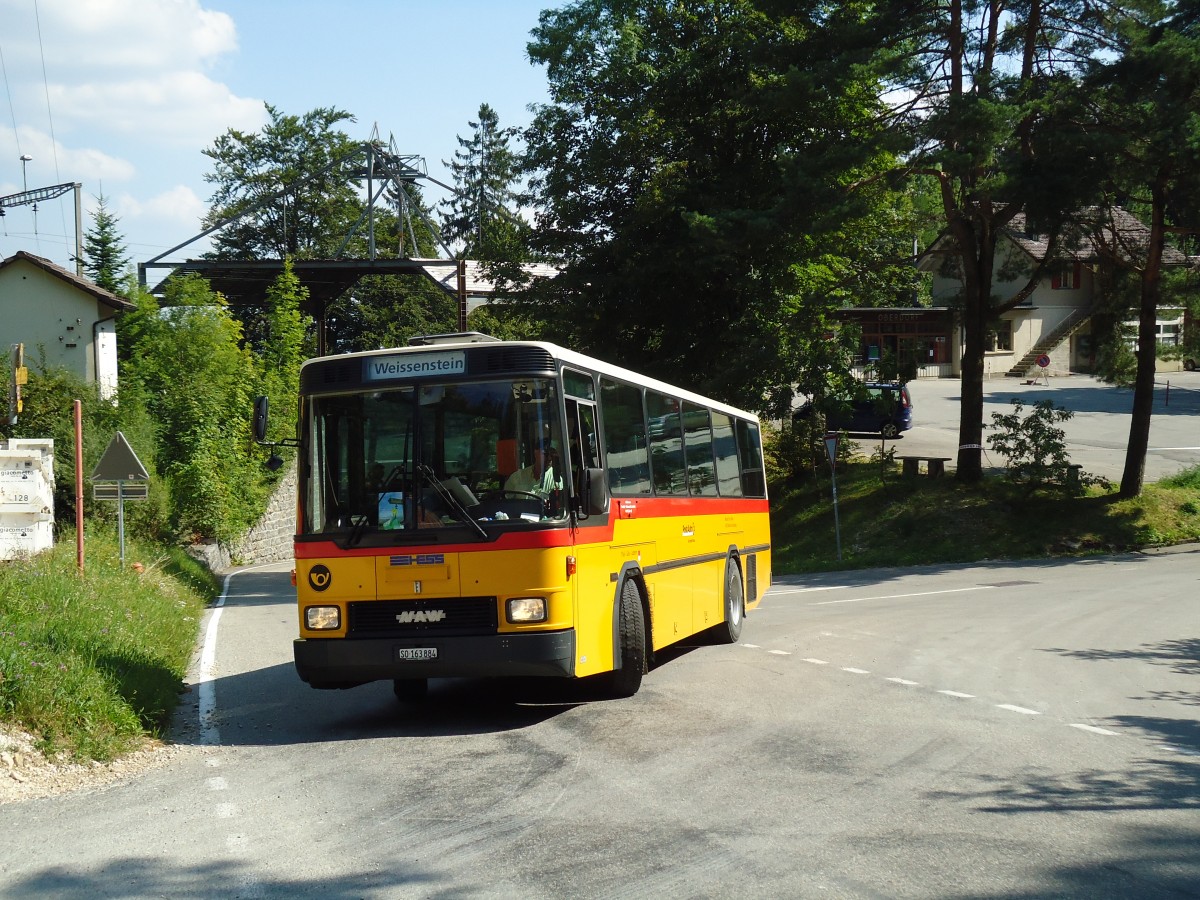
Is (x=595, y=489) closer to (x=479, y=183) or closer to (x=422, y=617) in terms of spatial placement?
(x=422, y=617)

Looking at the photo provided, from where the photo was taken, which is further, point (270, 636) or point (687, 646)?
point (270, 636)

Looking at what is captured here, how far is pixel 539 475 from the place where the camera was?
9.34 meters

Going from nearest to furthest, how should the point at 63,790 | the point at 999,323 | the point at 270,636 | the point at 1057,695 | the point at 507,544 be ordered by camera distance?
the point at 63,790, the point at 507,544, the point at 1057,695, the point at 270,636, the point at 999,323

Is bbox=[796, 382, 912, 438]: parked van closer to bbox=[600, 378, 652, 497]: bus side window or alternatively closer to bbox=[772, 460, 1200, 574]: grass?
bbox=[772, 460, 1200, 574]: grass

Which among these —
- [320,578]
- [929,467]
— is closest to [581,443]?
[320,578]

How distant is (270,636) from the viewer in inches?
674

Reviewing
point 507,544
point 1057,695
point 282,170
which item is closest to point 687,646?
point 1057,695

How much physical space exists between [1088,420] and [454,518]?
4491 centimetres

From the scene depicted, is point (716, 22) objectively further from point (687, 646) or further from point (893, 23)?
point (687, 646)

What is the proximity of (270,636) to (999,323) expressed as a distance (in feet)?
70.4

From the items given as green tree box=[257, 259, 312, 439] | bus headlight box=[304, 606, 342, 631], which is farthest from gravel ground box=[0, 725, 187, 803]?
green tree box=[257, 259, 312, 439]

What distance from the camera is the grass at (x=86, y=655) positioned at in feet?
28.3

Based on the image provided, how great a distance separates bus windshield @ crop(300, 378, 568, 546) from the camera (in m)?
9.34

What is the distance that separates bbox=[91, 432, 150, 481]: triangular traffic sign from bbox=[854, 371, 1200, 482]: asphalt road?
80.2 ft
